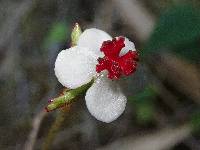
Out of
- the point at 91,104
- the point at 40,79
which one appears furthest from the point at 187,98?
the point at 91,104

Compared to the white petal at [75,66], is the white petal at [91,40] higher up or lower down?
higher up

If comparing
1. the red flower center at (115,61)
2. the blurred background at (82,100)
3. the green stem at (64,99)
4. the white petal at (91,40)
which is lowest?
the blurred background at (82,100)

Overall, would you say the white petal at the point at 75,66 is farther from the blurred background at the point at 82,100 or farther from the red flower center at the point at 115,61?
the blurred background at the point at 82,100

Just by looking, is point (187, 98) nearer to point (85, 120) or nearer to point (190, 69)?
point (190, 69)

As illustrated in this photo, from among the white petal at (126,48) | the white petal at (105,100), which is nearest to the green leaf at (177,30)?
the white petal at (126,48)

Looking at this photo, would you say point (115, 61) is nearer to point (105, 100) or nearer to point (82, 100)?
point (105, 100)

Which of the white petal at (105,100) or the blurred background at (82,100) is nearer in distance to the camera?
the white petal at (105,100)
